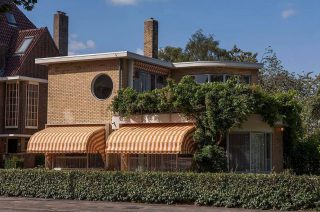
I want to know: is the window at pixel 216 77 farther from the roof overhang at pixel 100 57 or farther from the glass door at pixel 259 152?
the glass door at pixel 259 152

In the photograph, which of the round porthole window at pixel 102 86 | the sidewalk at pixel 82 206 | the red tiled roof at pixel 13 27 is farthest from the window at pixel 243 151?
the red tiled roof at pixel 13 27

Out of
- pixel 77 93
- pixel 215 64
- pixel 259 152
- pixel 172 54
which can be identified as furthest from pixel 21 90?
pixel 172 54

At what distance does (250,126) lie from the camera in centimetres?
2822

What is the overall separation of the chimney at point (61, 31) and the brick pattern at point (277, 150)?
23.4m

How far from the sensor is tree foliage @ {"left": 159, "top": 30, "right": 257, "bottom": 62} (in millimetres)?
63631

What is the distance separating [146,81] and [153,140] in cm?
632

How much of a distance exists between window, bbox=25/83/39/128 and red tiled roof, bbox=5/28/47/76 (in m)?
1.62

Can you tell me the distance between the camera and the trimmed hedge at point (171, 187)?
22031 mm

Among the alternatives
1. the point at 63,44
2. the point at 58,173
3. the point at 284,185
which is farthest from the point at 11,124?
the point at 284,185

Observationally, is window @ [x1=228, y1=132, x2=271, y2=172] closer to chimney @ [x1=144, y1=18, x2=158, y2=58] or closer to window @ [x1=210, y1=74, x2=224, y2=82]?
window @ [x1=210, y1=74, x2=224, y2=82]

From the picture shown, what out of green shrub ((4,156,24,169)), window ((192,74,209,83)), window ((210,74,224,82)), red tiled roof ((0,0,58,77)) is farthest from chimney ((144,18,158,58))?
green shrub ((4,156,24,169))

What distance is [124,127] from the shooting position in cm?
2973

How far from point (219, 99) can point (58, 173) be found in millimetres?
8324

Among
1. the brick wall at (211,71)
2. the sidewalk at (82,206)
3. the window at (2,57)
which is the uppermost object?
the window at (2,57)
